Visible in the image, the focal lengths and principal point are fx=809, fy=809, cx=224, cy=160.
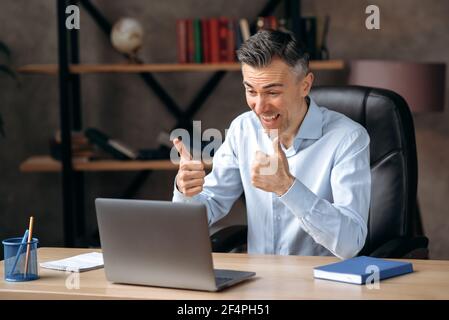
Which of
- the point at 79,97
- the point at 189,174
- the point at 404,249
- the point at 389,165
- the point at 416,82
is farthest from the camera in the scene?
the point at 79,97

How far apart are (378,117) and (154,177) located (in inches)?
81.1

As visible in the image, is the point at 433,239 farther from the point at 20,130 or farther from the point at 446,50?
the point at 20,130

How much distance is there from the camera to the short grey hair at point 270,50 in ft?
7.39

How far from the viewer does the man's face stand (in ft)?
7.41

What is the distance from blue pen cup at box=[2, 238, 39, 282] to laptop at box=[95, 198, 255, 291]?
0.64ft

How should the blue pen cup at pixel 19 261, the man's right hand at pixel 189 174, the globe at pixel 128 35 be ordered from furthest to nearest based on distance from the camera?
the globe at pixel 128 35
the man's right hand at pixel 189 174
the blue pen cup at pixel 19 261

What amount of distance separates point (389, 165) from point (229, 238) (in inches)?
20.8

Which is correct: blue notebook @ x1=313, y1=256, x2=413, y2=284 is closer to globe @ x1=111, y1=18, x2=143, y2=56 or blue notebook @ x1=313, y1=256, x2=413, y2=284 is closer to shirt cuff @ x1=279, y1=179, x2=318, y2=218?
shirt cuff @ x1=279, y1=179, x2=318, y2=218

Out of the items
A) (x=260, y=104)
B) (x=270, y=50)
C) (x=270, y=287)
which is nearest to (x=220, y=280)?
(x=270, y=287)

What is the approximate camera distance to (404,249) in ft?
7.42

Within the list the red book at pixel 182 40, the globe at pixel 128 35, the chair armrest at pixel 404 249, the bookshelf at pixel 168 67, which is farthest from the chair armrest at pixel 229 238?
the globe at pixel 128 35

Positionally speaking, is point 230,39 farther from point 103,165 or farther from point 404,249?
point 404,249

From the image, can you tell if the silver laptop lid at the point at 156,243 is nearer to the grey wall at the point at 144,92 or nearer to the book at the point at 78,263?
the book at the point at 78,263
